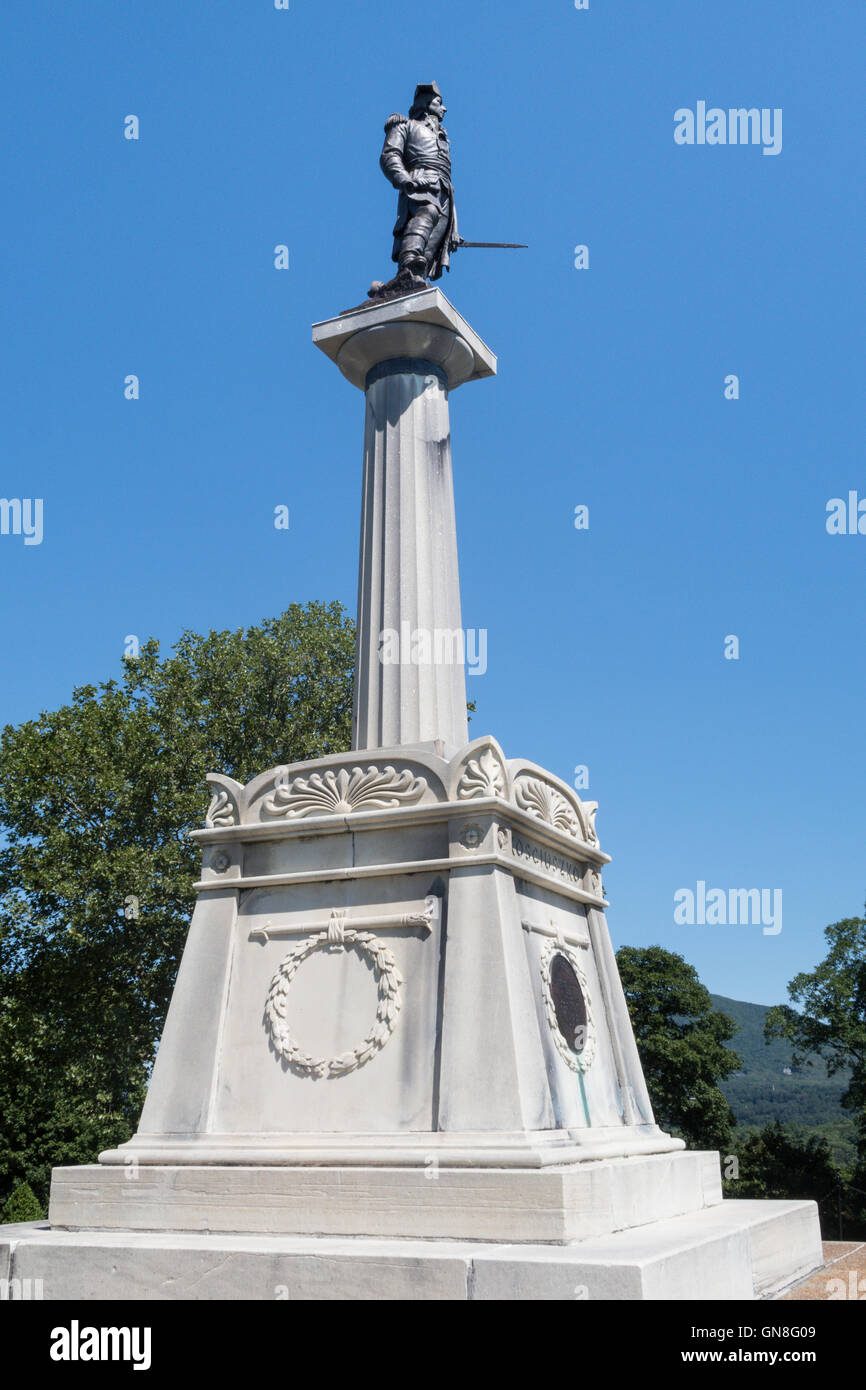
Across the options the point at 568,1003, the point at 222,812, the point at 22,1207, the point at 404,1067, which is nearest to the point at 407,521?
the point at 222,812

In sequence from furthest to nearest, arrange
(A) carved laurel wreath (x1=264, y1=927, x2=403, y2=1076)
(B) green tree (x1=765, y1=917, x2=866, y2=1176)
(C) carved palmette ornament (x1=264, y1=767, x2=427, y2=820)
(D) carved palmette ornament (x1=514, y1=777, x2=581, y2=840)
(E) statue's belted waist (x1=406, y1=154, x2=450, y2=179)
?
(B) green tree (x1=765, y1=917, x2=866, y2=1176) < (E) statue's belted waist (x1=406, y1=154, x2=450, y2=179) < (D) carved palmette ornament (x1=514, y1=777, x2=581, y2=840) < (C) carved palmette ornament (x1=264, y1=767, x2=427, y2=820) < (A) carved laurel wreath (x1=264, y1=927, x2=403, y2=1076)

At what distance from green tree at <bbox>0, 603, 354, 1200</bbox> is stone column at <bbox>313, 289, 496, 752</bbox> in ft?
49.6

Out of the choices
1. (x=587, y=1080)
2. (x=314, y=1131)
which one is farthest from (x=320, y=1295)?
(x=587, y=1080)

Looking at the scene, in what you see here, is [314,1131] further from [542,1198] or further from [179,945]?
[179,945]

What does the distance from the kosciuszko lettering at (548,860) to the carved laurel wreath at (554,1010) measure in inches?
24.5

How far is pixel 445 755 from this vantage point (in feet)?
27.5

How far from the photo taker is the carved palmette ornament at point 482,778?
767cm

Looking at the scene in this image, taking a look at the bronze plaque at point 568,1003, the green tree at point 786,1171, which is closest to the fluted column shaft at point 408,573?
the bronze plaque at point 568,1003

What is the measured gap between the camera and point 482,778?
769cm

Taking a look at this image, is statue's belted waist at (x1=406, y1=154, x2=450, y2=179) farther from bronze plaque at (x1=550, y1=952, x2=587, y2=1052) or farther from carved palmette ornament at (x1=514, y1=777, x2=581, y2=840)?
bronze plaque at (x1=550, y1=952, x2=587, y2=1052)

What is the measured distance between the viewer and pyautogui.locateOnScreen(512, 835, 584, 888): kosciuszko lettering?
8172 mm

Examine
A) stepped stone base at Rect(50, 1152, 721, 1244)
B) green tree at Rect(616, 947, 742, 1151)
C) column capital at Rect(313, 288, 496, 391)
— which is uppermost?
column capital at Rect(313, 288, 496, 391)

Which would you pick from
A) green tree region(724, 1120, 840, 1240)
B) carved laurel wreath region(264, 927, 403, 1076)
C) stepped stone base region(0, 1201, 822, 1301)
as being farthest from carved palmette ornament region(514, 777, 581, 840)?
green tree region(724, 1120, 840, 1240)
